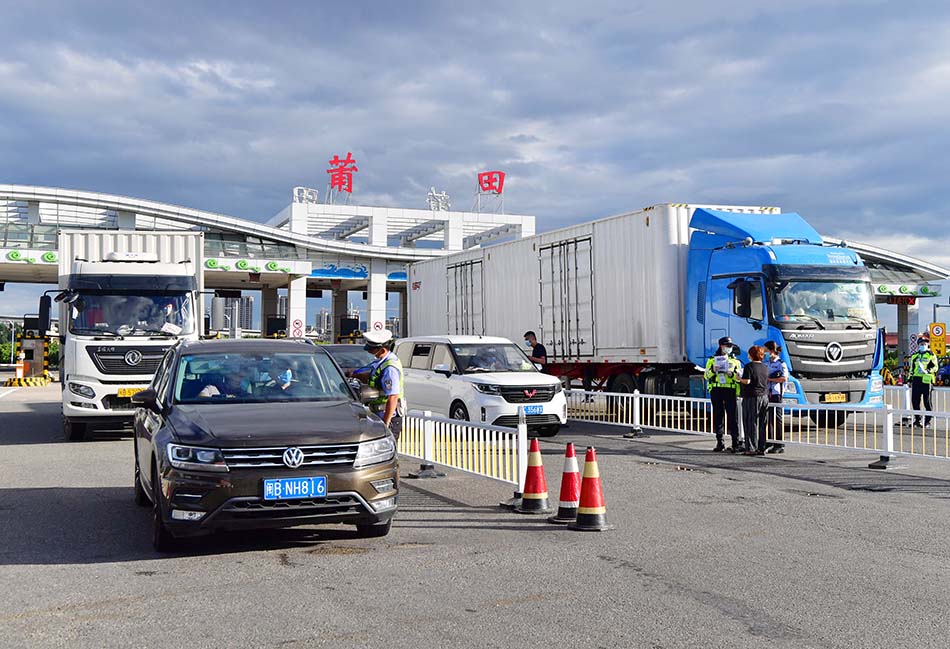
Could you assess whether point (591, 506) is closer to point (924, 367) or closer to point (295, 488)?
point (295, 488)

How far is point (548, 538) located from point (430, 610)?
2.45 metres

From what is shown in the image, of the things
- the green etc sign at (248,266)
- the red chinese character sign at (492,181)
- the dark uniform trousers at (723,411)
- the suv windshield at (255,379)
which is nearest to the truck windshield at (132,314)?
the suv windshield at (255,379)

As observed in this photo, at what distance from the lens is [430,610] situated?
18.2 ft

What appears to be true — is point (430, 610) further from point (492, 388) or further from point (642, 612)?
point (492, 388)

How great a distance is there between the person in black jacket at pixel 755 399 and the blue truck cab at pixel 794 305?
2201mm

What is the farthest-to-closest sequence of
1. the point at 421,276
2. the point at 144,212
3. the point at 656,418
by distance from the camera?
the point at 144,212
the point at 421,276
the point at 656,418

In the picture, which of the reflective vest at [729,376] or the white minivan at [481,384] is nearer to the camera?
the reflective vest at [729,376]

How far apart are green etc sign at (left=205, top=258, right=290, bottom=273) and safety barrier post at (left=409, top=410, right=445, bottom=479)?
108 ft

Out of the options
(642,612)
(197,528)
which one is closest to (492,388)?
(197,528)

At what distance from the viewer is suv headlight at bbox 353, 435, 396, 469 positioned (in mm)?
7082

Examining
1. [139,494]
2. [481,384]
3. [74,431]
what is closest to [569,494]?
[139,494]

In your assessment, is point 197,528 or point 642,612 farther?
point 197,528

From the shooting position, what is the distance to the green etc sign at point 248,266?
141 ft

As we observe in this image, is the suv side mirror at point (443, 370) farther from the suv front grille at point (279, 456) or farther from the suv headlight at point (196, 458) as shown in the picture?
the suv headlight at point (196, 458)
